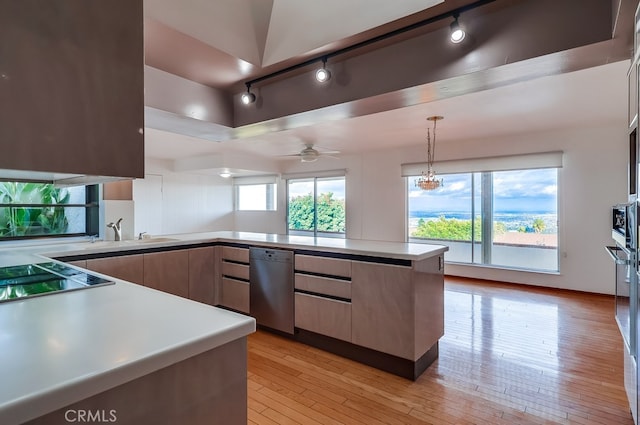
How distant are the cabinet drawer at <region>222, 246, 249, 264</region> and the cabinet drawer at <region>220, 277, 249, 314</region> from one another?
0.78 ft

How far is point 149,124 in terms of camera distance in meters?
2.90

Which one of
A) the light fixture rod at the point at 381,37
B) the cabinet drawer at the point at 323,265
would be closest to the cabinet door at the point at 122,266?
the cabinet drawer at the point at 323,265

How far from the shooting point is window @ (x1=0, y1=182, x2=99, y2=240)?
128 inches

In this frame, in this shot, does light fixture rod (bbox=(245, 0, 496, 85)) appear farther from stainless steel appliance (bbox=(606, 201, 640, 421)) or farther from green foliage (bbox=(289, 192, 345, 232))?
green foliage (bbox=(289, 192, 345, 232))

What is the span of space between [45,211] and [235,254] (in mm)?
2067

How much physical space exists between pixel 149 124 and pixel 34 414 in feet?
8.95

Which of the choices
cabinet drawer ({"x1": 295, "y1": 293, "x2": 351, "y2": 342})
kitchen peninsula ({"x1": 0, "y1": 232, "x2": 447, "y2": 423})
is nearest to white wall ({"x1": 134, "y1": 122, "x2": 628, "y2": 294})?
kitchen peninsula ({"x1": 0, "y1": 232, "x2": 447, "y2": 423})

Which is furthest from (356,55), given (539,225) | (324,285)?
(539,225)

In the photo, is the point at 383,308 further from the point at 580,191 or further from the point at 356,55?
the point at 580,191

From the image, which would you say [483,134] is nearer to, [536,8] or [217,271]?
[536,8]

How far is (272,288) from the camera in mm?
3230

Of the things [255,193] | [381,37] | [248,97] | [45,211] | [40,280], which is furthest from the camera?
[255,193]

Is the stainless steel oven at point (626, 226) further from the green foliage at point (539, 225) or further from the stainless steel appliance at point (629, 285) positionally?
the green foliage at point (539, 225)

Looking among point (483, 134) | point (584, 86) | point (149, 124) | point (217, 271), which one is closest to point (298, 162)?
point (483, 134)
